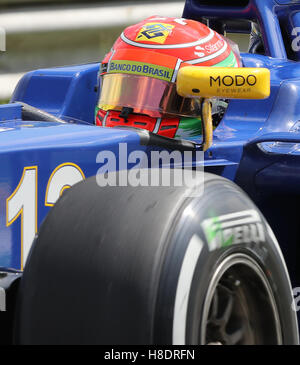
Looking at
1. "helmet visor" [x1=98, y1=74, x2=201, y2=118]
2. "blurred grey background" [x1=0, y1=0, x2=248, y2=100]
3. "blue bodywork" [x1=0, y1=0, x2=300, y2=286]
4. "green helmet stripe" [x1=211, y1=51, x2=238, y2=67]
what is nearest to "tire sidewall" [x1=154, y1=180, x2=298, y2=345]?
"blue bodywork" [x1=0, y1=0, x2=300, y2=286]

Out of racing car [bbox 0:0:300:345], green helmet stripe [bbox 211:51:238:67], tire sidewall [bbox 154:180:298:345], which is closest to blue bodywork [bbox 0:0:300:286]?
racing car [bbox 0:0:300:345]

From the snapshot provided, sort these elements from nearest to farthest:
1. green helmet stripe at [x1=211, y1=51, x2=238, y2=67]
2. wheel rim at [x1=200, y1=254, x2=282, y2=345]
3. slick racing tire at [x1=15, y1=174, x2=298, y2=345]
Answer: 1. slick racing tire at [x1=15, y1=174, x2=298, y2=345]
2. wheel rim at [x1=200, y1=254, x2=282, y2=345]
3. green helmet stripe at [x1=211, y1=51, x2=238, y2=67]

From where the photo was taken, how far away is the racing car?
5.32 ft

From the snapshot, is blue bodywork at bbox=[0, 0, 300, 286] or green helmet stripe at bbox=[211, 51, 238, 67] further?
green helmet stripe at bbox=[211, 51, 238, 67]

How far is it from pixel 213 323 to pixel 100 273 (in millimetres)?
364

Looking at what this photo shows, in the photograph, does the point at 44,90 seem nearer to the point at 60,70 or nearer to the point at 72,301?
the point at 60,70

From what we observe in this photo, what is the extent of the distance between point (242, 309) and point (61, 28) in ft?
15.8

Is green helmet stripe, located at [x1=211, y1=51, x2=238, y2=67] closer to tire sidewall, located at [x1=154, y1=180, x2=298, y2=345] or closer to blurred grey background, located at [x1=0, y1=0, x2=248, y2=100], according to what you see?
tire sidewall, located at [x1=154, y1=180, x2=298, y2=345]

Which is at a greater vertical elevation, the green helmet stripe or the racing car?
the green helmet stripe

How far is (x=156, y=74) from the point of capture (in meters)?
2.78

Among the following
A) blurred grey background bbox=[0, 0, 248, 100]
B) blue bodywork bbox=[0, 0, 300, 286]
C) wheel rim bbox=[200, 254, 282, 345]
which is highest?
blurred grey background bbox=[0, 0, 248, 100]

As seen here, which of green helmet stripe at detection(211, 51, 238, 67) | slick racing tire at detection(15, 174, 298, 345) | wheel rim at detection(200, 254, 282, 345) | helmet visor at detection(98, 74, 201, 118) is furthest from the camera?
green helmet stripe at detection(211, 51, 238, 67)

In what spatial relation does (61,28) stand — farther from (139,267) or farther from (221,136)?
(139,267)
